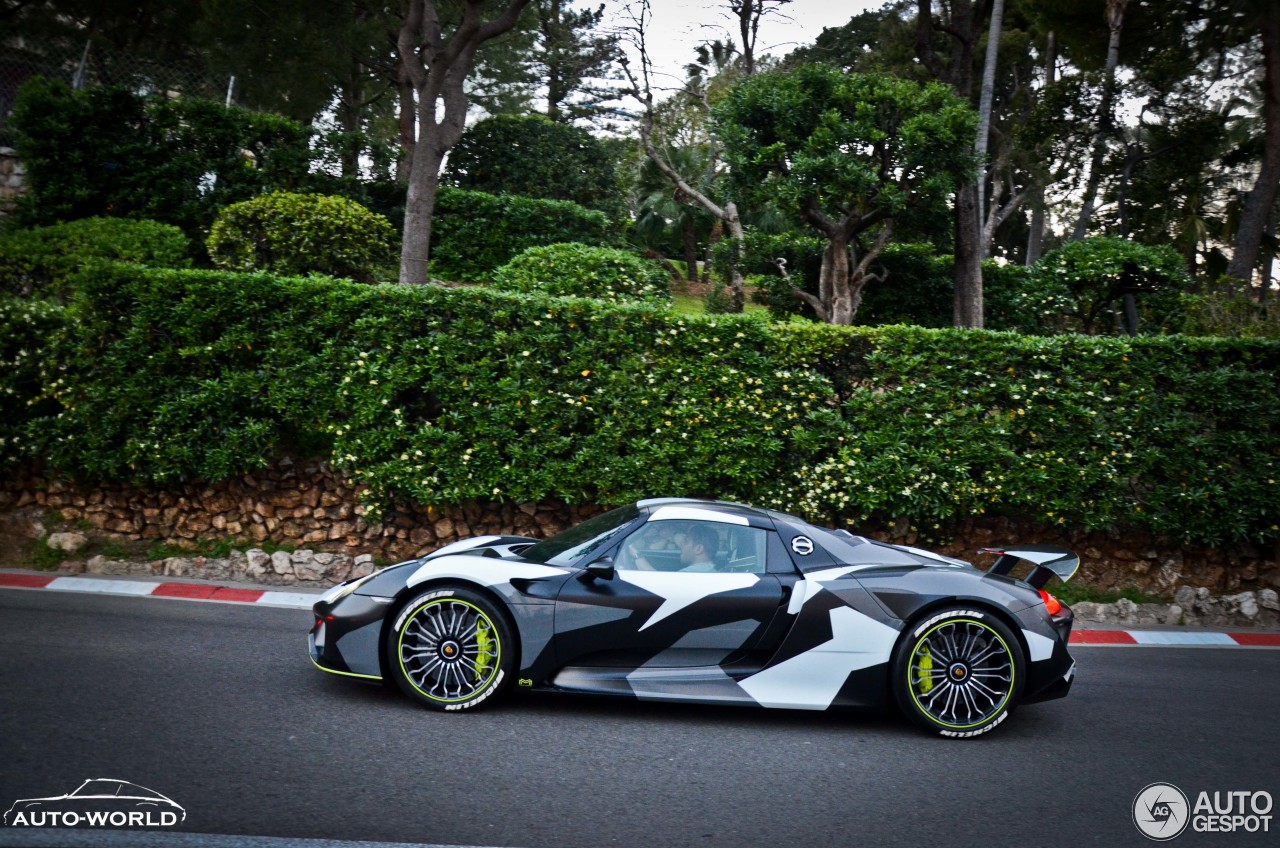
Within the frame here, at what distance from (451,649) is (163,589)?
14.6 feet

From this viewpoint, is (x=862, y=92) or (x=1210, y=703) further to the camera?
(x=862, y=92)

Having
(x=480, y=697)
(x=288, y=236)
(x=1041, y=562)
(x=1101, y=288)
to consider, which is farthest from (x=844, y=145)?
(x=480, y=697)

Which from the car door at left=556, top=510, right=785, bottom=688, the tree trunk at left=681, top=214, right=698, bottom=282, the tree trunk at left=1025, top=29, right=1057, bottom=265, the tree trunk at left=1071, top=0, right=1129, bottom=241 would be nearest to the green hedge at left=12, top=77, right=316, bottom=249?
the car door at left=556, top=510, right=785, bottom=688

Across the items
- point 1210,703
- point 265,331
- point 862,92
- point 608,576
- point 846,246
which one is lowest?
point 1210,703

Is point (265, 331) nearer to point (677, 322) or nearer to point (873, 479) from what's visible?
point (677, 322)

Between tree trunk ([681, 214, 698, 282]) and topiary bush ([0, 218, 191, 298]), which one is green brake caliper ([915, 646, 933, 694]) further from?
tree trunk ([681, 214, 698, 282])

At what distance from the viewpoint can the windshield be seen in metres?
5.80

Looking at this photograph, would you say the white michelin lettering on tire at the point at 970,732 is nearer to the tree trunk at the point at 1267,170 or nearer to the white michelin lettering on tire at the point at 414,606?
the white michelin lettering on tire at the point at 414,606

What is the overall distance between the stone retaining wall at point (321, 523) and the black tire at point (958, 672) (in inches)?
160

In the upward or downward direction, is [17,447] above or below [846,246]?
below

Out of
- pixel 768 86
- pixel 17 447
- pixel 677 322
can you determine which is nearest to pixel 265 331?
pixel 17 447

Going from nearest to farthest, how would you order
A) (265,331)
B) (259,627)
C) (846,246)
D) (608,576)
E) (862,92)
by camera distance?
1. (608,576)
2. (259,627)
3. (265,331)
4. (862,92)
5. (846,246)

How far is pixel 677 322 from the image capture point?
9.28 meters

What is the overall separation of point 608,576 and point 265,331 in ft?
17.3
